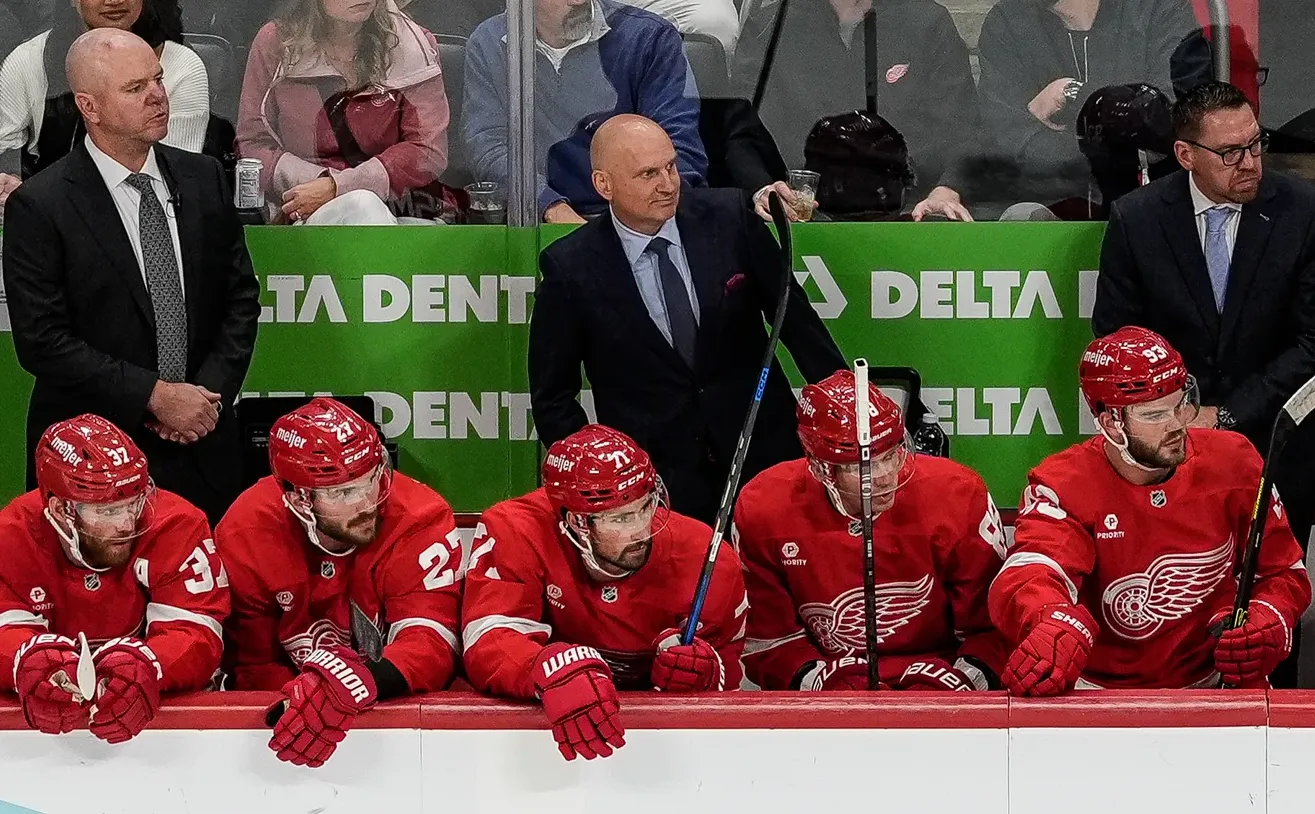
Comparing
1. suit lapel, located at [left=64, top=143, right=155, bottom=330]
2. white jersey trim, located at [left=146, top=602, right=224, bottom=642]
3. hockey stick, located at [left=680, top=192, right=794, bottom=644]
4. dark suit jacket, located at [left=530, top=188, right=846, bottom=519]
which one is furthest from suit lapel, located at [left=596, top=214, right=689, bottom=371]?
white jersey trim, located at [left=146, top=602, right=224, bottom=642]

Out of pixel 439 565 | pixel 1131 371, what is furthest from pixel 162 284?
pixel 1131 371

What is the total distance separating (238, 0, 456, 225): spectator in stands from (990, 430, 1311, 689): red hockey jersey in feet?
5.68

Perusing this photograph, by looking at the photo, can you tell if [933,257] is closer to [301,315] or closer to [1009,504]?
[1009,504]

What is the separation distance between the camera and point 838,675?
139 inches

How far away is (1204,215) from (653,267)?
1191mm

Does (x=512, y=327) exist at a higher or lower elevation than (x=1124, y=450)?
lower

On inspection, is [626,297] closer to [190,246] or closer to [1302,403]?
[190,246]

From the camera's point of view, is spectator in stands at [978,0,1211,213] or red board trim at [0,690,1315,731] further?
spectator in stands at [978,0,1211,213]

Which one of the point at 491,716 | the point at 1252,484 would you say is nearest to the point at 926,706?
the point at 491,716

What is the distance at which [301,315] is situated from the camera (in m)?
4.48

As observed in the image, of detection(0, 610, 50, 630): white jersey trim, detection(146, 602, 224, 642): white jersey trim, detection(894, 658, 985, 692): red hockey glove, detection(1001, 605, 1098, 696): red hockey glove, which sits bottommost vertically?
detection(894, 658, 985, 692): red hockey glove

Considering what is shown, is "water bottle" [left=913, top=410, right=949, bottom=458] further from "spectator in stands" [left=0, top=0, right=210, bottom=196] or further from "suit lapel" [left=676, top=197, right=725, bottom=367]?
"spectator in stands" [left=0, top=0, right=210, bottom=196]

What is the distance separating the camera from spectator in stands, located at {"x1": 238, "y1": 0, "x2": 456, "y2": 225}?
4.38 metres

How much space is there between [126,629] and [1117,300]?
2131 millimetres
